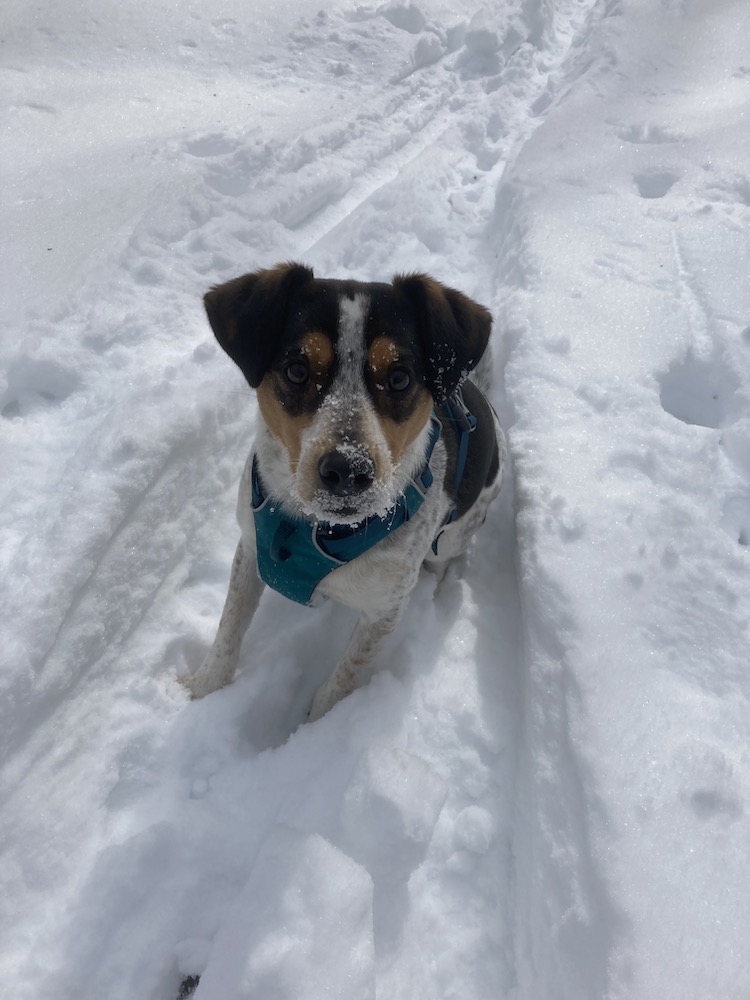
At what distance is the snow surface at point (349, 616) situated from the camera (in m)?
2.68

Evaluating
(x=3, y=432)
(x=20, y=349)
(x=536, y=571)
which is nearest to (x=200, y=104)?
(x=20, y=349)

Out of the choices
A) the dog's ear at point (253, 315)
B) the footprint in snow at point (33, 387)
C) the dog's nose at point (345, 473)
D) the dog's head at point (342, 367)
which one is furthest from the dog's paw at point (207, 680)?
the footprint in snow at point (33, 387)

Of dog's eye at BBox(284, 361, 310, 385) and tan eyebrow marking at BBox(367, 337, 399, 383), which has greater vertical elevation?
tan eyebrow marking at BBox(367, 337, 399, 383)

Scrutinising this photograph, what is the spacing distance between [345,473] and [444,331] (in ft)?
2.90

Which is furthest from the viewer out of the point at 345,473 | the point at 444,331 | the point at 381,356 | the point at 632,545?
the point at 632,545

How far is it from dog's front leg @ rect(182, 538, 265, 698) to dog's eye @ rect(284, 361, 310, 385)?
0.97 m

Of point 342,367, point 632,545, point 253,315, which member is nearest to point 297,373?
point 342,367

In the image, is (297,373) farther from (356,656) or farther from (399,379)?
(356,656)

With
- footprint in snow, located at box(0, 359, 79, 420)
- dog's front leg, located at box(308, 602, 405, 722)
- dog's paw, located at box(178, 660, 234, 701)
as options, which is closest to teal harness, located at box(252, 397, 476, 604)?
dog's front leg, located at box(308, 602, 405, 722)

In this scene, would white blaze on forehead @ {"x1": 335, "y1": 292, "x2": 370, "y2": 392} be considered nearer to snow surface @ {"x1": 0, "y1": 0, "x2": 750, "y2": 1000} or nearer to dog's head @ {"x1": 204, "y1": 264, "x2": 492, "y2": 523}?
dog's head @ {"x1": 204, "y1": 264, "x2": 492, "y2": 523}

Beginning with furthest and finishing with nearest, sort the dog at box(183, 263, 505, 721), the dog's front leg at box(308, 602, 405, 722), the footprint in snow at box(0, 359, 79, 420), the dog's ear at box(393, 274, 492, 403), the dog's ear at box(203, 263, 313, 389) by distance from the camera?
the footprint in snow at box(0, 359, 79, 420) < the dog's front leg at box(308, 602, 405, 722) < the dog's ear at box(393, 274, 492, 403) < the dog's ear at box(203, 263, 313, 389) < the dog at box(183, 263, 505, 721)

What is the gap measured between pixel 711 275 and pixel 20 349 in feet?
17.6

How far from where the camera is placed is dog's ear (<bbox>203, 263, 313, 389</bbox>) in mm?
2787

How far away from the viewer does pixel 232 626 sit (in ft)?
11.1
